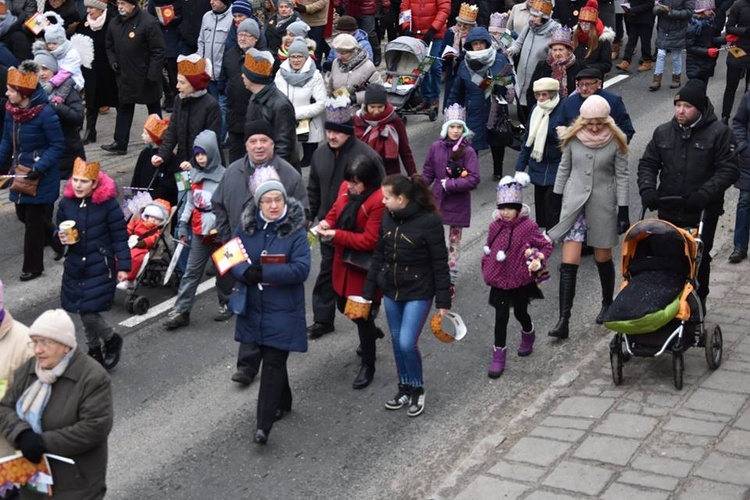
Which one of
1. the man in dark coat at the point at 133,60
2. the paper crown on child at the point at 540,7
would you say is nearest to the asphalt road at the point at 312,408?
the paper crown on child at the point at 540,7

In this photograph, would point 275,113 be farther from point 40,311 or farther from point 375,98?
point 40,311

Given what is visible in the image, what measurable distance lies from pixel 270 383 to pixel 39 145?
5045 mm

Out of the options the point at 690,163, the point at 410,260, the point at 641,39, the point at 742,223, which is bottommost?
the point at 641,39

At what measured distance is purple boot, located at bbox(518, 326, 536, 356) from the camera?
10.8 m

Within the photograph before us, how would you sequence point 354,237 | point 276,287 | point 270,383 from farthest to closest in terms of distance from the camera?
point 354,237, point 270,383, point 276,287

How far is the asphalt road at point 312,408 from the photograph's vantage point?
8.94m

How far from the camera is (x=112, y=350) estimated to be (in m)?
10.8

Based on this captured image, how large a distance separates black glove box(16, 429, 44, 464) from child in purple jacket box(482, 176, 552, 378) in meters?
4.42

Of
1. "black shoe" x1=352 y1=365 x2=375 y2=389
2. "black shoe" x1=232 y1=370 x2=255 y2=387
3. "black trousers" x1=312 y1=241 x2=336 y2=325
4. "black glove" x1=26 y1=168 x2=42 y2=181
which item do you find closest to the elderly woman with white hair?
"black shoe" x1=232 y1=370 x2=255 y2=387

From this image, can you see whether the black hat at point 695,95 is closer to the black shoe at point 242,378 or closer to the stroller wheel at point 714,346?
the stroller wheel at point 714,346

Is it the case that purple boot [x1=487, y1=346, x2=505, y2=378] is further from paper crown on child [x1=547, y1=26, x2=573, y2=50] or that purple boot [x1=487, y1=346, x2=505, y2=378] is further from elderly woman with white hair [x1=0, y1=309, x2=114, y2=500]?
paper crown on child [x1=547, y1=26, x2=573, y2=50]

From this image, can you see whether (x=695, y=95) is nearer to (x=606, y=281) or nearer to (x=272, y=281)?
(x=606, y=281)

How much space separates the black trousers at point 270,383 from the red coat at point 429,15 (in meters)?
10.9

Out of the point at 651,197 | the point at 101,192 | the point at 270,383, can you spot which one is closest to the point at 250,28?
the point at 101,192
